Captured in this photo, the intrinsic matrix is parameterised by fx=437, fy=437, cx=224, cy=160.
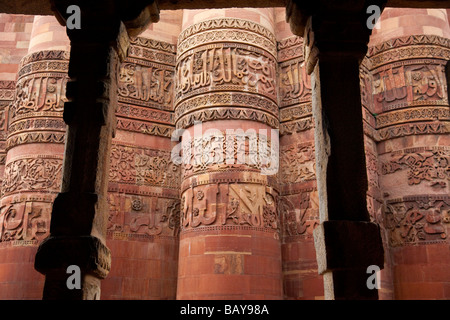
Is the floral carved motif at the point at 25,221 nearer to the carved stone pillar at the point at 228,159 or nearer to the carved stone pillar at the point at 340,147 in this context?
the carved stone pillar at the point at 228,159

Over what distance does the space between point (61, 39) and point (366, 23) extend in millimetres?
8663

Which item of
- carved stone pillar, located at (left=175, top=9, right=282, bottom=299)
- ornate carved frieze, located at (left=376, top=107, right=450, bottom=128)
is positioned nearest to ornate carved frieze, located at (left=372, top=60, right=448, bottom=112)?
ornate carved frieze, located at (left=376, top=107, right=450, bottom=128)

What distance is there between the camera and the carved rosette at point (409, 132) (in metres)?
10.1

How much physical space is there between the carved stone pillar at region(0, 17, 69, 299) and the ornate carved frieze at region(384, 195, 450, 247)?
7.84m

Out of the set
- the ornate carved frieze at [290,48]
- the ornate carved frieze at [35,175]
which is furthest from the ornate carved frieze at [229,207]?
the ornate carved frieze at [290,48]

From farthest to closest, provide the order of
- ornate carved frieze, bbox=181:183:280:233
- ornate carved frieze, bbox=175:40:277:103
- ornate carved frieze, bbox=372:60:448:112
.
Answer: ornate carved frieze, bbox=372:60:448:112, ornate carved frieze, bbox=175:40:277:103, ornate carved frieze, bbox=181:183:280:233

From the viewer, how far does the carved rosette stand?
10.1 metres

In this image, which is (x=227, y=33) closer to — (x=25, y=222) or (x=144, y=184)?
(x=144, y=184)

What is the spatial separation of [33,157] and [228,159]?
4.60 metres

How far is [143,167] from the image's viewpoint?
1072cm

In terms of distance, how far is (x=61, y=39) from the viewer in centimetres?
1086

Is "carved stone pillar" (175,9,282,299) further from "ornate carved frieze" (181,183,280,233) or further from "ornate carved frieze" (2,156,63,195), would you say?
"ornate carved frieze" (2,156,63,195)
